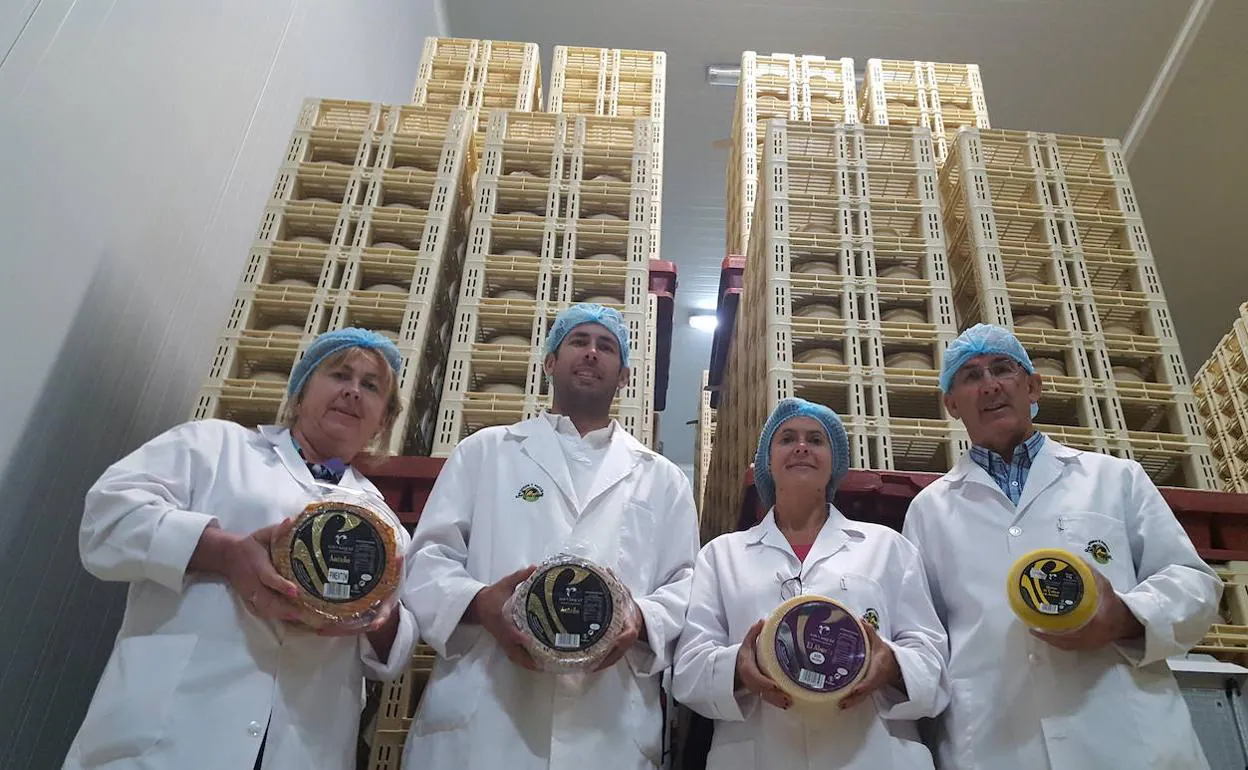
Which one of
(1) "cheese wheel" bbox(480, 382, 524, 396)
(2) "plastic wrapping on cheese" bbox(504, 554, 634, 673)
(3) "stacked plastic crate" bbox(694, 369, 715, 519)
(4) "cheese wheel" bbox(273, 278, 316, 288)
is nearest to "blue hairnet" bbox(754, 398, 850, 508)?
(2) "plastic wrapping on cheese" bbox(504, 554, 634, 673)

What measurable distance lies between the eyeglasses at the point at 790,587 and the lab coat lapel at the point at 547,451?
76cm

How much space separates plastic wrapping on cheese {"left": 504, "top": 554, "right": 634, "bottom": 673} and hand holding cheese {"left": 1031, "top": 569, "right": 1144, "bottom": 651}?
136cm

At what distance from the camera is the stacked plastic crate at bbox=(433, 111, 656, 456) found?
4234 mm

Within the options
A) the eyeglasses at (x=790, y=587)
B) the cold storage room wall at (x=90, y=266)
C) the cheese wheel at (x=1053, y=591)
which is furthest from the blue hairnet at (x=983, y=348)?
the cold storage room wall at (x=90, y=266)

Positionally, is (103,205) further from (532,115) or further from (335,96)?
(335,96)

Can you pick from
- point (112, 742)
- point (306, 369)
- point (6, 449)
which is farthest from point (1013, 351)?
point (6, 449)

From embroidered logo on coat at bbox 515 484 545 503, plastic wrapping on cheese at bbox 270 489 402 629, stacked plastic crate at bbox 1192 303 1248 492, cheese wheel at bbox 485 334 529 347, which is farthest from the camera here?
stacked plastic crate at bbox 1192 303 1248 492

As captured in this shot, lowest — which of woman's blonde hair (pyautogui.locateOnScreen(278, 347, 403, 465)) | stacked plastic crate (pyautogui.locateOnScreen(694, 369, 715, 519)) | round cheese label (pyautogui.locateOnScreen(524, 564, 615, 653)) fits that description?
Result: round cheese label (pyautogui.locateOnScreen(524, 564, 615, 653))

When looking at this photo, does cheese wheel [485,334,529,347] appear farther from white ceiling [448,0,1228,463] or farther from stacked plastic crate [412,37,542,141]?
white ceiling [448,0,1228,463]

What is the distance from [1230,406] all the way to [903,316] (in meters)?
3.72

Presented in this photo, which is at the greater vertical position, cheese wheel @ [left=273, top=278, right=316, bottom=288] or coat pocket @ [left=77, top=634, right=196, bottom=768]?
cheese wheel @ [left=273, top=278, right=316, bottom=288]

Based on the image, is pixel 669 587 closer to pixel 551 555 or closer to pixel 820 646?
pixel 551 555

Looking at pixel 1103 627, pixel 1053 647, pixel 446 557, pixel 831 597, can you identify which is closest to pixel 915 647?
pixel 831 597

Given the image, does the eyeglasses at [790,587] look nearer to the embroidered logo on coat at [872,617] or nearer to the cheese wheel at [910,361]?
the embroidered logo on coat at [872,617]
